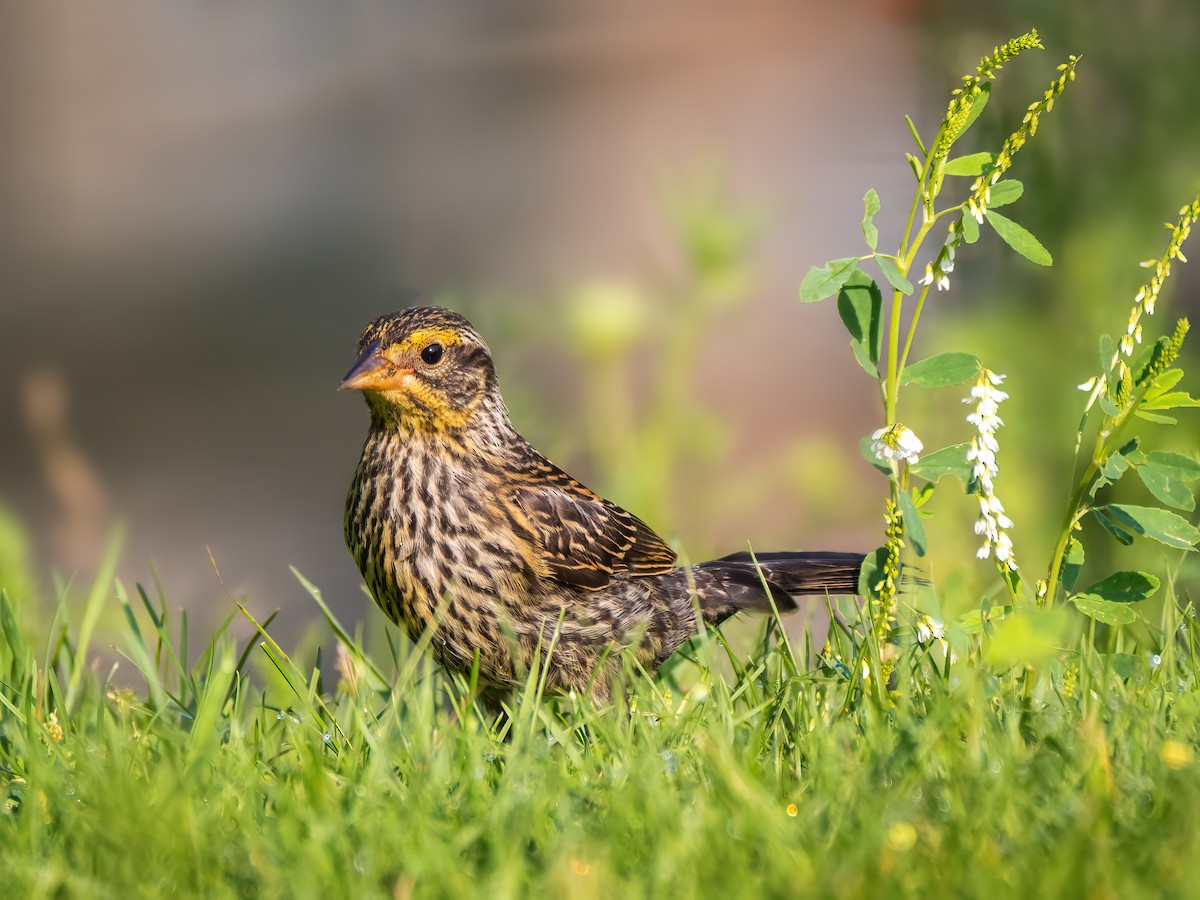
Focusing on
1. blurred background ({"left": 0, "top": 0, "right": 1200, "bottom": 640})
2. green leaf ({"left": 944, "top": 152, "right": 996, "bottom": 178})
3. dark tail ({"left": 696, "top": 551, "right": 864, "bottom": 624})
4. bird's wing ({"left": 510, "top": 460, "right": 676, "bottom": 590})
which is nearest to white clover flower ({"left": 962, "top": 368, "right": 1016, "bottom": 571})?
green leaf ({"left": 944, "top": 152, "right": 996, "bottom": 178})

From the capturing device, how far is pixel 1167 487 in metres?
3.19

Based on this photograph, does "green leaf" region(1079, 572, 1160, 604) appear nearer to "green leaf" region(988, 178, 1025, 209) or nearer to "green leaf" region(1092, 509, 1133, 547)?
"green leaf" region(1092, 509, 1133, 547)

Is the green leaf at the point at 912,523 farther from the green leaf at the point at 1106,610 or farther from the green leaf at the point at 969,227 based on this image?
the green leaf at the point at 969,227

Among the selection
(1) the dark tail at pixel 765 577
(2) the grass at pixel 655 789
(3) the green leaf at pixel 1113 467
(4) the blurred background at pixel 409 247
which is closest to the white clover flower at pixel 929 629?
(2) the grass at pixel 655 789

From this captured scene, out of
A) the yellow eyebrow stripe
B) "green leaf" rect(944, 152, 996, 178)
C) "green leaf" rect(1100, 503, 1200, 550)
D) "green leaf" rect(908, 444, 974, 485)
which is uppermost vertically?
"green leaf" rect(944, 152, 996, 178)

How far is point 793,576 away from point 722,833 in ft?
6.55

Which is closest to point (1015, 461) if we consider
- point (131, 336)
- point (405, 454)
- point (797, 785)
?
point (405, 454)

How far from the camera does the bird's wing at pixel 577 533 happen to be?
13.4 ft

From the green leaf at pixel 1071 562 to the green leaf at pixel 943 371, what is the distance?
450 millimetres

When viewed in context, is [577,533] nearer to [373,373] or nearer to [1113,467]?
[373,373]

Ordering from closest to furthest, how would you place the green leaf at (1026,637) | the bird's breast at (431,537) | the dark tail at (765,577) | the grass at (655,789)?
the grass at (655,789)
the green leaf at (1026,637)
the bird's breast at (431,537)
the dark tail at (765,577)

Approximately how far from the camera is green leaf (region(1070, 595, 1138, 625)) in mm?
3275

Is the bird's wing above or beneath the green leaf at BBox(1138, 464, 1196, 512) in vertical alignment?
beneath

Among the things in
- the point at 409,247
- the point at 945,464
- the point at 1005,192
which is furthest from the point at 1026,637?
the point at 409,247
